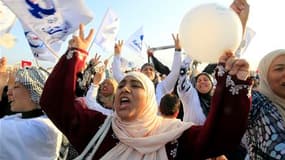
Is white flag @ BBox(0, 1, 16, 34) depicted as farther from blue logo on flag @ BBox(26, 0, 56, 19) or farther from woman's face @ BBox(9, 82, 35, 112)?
woman's face @ BBox(9, 82, 35, 112)

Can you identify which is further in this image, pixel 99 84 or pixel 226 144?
pixel 99 84

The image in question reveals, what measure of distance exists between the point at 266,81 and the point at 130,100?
2.81ft

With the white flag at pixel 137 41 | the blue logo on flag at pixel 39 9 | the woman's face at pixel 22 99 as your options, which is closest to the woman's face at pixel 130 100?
the woman's face at pixel 22 99

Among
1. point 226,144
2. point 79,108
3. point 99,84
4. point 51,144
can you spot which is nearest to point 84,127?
point 79,108

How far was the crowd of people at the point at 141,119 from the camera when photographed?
221 centimetres

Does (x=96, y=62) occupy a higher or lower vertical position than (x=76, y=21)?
lower

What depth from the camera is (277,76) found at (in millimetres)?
2480

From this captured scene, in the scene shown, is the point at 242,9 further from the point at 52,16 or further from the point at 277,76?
the point at 52,16

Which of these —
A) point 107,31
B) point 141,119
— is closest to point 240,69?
point 141,119

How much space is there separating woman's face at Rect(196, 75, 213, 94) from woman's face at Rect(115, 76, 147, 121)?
2370mm

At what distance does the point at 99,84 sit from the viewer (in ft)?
15.6

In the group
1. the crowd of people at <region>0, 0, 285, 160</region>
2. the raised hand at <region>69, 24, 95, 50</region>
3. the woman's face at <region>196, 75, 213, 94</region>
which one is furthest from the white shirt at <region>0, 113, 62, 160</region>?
the woman's face at <region>196, 75, 213, 94</region>

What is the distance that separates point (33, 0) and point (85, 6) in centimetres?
56

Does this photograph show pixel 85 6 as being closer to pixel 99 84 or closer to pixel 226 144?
pixel 99 84
